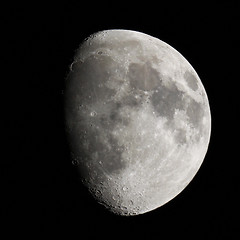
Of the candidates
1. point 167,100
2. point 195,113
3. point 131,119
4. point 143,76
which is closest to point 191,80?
point 195,113

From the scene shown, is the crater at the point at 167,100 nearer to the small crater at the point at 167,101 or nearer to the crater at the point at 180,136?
the small crater at the point at 167,101

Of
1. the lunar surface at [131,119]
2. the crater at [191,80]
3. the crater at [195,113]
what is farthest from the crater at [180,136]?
the crater at [191,80]

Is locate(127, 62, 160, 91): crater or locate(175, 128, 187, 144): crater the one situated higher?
locate(127, 62, 160, 91): crater

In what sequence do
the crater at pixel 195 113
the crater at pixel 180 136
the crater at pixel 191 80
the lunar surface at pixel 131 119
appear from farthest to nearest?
the crater at pixel 191 80 → the crater at pixel 195 113 → the crater at pixel 180 136 → the lunar surface at pixel 131 119

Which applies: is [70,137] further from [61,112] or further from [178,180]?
[178,180]

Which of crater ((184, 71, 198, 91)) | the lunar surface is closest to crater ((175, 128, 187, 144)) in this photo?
the lunar surface

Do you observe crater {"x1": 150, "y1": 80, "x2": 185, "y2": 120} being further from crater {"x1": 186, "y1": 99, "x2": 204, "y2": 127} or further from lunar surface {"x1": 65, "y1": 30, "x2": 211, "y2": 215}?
crater {"x1": 186, "y1": 99, "x2": 204, "y2": 127}

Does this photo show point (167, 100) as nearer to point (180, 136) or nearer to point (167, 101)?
point (167, 101)

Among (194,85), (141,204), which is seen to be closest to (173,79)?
(194,85)
